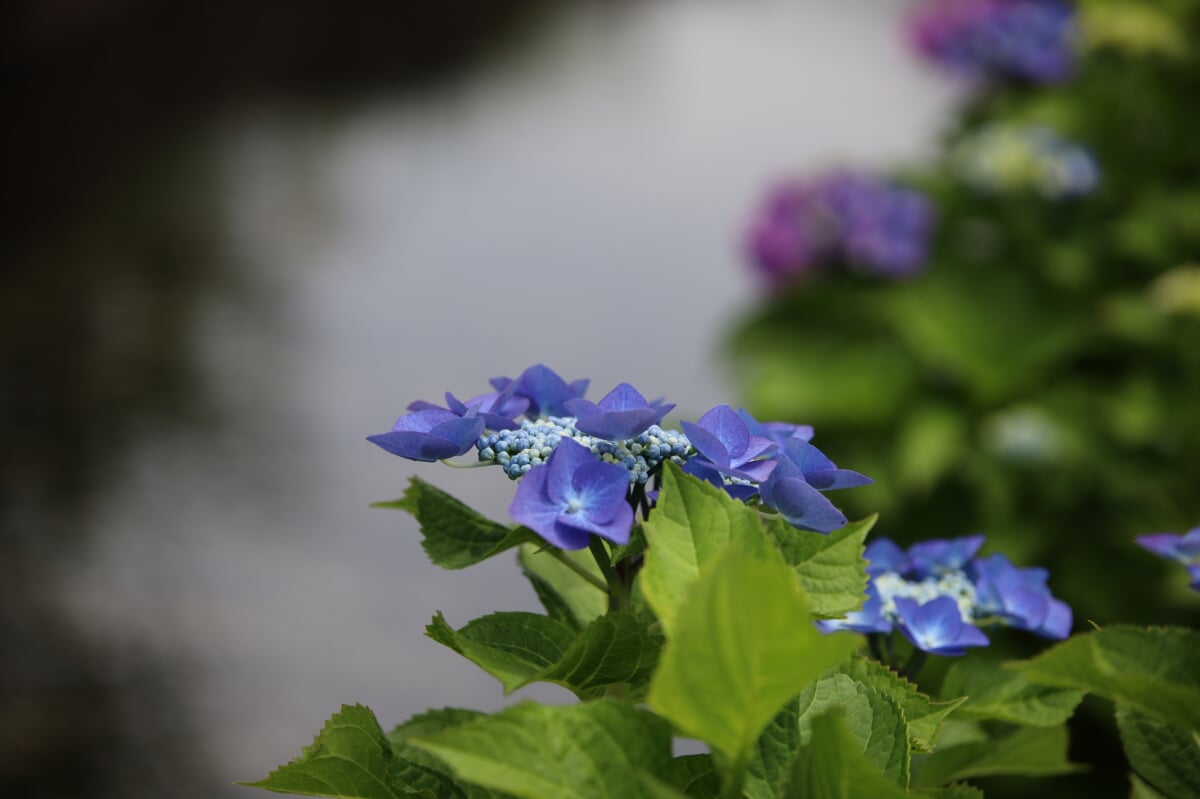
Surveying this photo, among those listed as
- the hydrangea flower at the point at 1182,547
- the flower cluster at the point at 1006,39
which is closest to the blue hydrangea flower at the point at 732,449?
the hydrangea flower at the point at 1182,547

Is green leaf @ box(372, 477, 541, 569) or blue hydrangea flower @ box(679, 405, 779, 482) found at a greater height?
blue hydrangea flower @ box(679, 405, 779, 482)

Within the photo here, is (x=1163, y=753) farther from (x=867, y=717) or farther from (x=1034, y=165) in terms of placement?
(x=1034, y=165)

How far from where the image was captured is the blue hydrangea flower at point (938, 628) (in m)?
0.86

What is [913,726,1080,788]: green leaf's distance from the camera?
0.75 meters

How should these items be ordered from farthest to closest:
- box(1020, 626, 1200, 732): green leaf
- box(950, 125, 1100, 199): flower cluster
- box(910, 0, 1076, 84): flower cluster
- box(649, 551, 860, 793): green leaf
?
box(910, 0, 1076, 84): flower cluster → box(950, 125, 1100, 199): flower cluster → box(1020, 626, 1200, 732): green leaf → box(649, 551, 860, 793): green leaf

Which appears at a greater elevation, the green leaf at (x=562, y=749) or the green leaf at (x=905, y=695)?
the green leaf at (x=562, y=749)

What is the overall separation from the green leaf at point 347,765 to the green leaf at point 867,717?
9.8 inches

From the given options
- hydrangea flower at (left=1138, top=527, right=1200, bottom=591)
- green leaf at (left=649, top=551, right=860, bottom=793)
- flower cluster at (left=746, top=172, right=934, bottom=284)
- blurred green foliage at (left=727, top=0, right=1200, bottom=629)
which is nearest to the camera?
green leaf at (left=649, top=551, right=860, bottom=793)

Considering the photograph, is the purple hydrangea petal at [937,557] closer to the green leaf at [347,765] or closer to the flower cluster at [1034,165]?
the green leaf at [347,765]

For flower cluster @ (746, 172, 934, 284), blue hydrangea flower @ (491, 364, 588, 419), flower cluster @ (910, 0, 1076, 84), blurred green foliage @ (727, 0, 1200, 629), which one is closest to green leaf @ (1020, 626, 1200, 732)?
blue hydrangea flower @ (491, 364, 588, 419)

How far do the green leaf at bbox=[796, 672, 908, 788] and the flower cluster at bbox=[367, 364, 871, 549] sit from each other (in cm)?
10

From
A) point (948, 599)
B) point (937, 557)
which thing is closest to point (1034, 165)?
point (937, 557)

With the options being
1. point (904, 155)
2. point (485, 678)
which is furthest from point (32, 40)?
point (485, 678)

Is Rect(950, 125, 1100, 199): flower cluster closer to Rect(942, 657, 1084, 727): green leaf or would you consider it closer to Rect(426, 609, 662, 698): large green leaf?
Rect(942, 657, 1084, 727): green leaf
